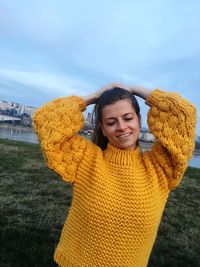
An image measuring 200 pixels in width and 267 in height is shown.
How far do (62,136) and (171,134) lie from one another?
0.73 m

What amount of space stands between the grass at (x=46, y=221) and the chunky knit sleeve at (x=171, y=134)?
2.15 meters

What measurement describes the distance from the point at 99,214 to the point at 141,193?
0.30m

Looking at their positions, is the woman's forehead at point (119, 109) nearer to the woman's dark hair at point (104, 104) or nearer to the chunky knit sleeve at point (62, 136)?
the woman's dark hair at point (104, 104)

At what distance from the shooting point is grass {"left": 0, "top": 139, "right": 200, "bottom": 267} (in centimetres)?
519

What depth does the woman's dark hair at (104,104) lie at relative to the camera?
8.95 feet

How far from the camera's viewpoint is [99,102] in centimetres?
283

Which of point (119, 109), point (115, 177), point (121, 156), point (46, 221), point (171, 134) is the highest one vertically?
point (119, 109)

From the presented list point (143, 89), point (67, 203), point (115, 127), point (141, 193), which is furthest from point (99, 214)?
point (67, 203)

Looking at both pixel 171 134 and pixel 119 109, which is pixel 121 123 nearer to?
pixel 119 109

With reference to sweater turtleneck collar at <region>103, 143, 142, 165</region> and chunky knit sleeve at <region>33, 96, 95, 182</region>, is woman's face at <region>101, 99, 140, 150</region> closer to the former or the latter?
sweater turtleneck collar at <region>103, 143, 142, 165</region>

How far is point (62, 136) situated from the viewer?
2764 millimetres

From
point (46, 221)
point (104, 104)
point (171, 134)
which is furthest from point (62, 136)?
point (46, 221)

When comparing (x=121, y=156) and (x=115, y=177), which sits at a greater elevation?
(x=121, y=156)

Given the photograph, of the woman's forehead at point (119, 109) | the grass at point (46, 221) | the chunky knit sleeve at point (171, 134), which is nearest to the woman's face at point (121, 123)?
the woman's forehead at point (119, 109)
